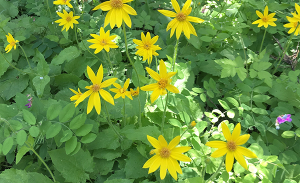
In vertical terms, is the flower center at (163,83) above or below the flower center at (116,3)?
below

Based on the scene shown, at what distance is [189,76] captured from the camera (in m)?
2.08

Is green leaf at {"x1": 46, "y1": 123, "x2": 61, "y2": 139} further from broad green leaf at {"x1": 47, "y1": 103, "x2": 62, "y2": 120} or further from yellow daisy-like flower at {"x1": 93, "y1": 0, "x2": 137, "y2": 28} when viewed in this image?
yellow daisy-like flower at {"x1": 93, "y1": 0, "x2": 137, "y2": 28}

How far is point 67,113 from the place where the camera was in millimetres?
1315

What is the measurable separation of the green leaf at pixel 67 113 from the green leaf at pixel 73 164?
0.33m

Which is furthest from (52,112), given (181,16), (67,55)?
(181,16)

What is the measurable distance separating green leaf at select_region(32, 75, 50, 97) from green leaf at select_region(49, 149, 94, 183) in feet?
1.99

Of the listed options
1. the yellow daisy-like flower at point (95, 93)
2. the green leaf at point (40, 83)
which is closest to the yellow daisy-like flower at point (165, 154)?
the yellow daisy-like flower at point (95, 93)

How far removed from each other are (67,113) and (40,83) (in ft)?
2.34

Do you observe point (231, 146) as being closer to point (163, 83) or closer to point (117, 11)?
point (163, 83)

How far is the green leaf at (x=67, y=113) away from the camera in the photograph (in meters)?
1.31

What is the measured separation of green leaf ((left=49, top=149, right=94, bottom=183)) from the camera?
1.45 metres

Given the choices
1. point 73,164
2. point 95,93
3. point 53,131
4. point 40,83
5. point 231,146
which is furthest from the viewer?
point 40,83

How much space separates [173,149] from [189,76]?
45.2 inches

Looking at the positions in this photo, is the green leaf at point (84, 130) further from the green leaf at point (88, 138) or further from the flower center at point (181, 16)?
the flower center at point (181, 16)
